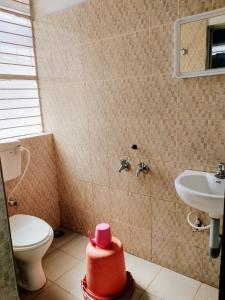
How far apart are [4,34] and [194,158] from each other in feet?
6.27

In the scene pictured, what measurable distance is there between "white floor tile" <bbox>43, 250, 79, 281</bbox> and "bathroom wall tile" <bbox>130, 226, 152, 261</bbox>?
52 cm

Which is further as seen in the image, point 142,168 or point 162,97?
point 142,168

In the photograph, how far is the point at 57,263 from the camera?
82.7 inches

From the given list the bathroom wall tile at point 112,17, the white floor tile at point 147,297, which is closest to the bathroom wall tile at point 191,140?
the bathroom wall tile at point 112,17

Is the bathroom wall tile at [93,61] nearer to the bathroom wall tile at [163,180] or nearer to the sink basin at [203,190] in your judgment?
the bathroom wall tile at [163,180]

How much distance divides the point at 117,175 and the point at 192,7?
1.31 m

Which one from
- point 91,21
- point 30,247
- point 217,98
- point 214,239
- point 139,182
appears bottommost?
point 30,247

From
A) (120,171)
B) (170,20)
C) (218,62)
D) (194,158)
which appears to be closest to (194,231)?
(194,158)

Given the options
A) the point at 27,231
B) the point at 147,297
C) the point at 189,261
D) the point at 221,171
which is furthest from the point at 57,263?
the point at 221,171

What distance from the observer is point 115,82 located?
6.30ft

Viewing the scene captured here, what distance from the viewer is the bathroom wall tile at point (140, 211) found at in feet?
6.44

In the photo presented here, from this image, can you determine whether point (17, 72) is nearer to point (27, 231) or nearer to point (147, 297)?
point (27, 231)

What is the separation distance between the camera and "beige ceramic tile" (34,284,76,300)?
5.69 ft

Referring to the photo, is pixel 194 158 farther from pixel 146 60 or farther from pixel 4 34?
pixel 4 34
